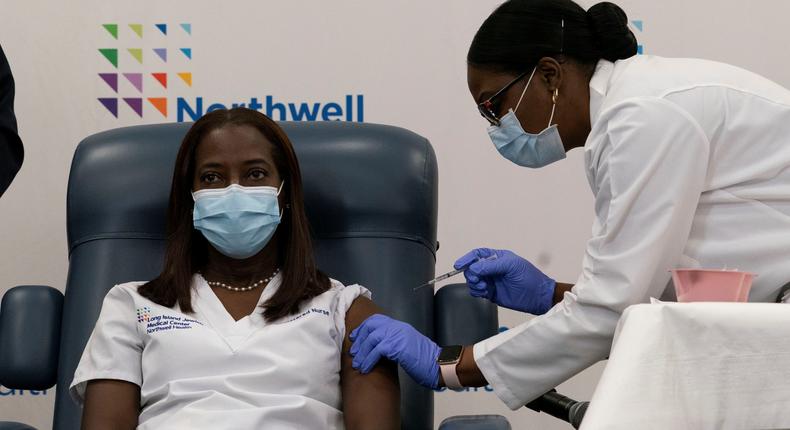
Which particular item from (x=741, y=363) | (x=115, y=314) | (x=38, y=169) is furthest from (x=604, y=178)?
(x=38, y=169)

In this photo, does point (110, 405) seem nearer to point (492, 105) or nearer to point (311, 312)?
point (311, 312)

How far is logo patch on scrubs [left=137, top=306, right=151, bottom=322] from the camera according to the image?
1962mm

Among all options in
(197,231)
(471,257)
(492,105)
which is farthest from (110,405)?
(492,105)

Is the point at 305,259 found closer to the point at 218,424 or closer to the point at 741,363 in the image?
the point at 218,424

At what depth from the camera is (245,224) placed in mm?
1951

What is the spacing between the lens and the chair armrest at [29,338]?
2.08 meters

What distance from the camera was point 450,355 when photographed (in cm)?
186

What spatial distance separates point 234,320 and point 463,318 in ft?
1.52

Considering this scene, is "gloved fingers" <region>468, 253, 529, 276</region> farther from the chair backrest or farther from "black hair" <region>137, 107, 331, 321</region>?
"black hair" <region>137, 107, 331, 321</region>

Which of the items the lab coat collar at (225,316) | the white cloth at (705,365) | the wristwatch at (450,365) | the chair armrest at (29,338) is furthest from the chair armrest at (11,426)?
the white cloth at (705,365)

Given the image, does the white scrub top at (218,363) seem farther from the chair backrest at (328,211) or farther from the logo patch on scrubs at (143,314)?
the chair backrest at (328,211)

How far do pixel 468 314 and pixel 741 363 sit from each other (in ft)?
2.97

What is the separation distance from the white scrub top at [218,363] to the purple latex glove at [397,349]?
8 centimetres

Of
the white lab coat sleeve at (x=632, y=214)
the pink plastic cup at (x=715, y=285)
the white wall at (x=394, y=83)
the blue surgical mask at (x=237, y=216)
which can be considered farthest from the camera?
the white wall at (x=394, y=83)
